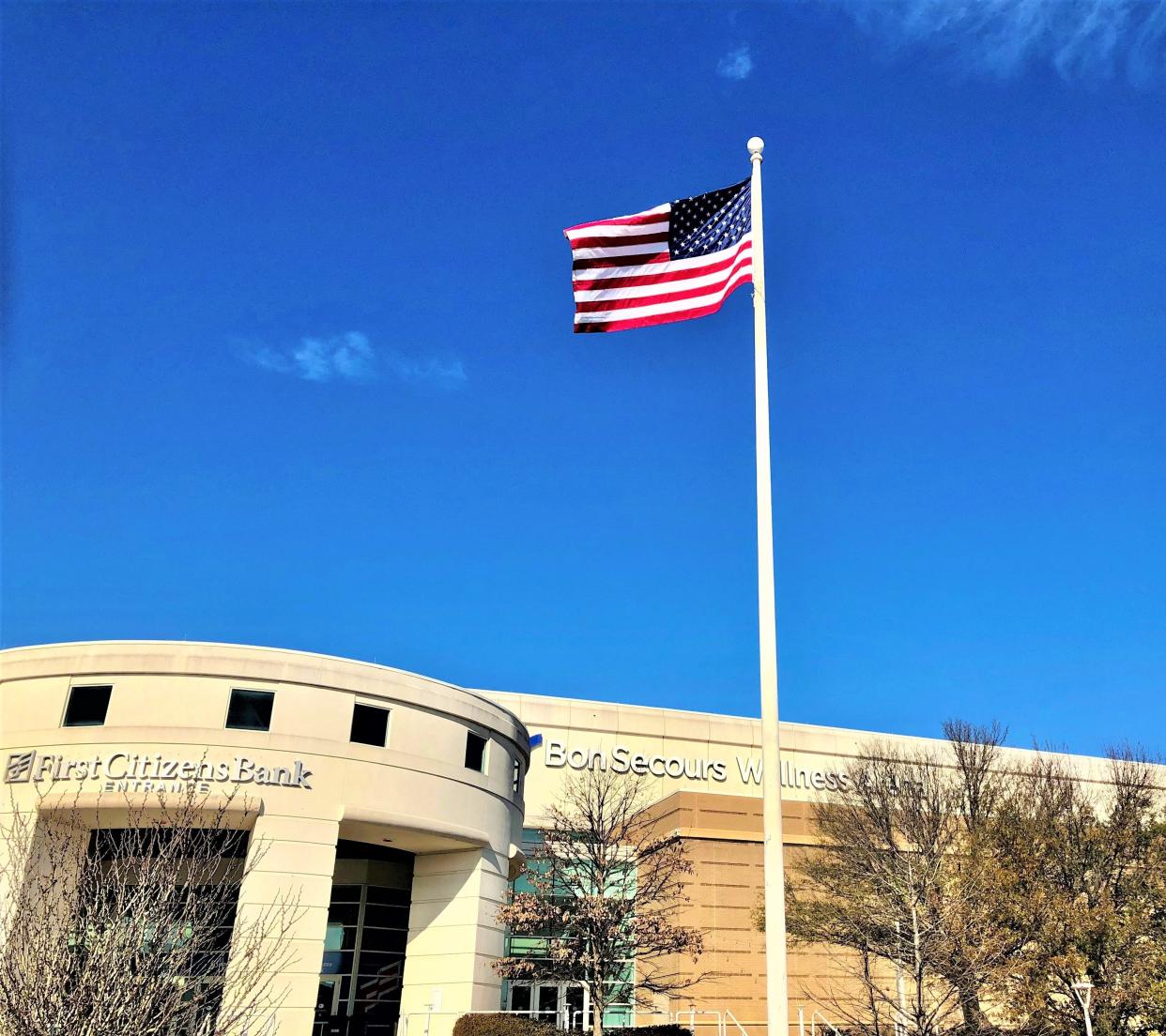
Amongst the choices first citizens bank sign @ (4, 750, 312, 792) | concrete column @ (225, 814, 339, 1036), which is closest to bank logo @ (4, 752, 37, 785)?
first citizens bank sign @ (4, 750, 312, 792)

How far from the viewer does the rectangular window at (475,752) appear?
28484mm

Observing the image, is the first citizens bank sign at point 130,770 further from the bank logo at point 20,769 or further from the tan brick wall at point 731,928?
the tan brick wall at point 731,928

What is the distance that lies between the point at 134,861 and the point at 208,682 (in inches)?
350

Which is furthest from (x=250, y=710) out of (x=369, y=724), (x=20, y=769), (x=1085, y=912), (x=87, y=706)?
(x=1085, y=912)

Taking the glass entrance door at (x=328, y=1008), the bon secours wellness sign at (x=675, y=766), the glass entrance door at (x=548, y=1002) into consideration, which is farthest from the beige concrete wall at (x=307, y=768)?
the bon secours wellness sign at (x=675, y=766)

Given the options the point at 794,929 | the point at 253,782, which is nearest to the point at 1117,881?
the point at 794,929

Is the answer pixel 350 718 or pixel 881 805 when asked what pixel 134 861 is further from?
pixel 881 805

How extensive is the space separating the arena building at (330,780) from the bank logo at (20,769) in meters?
0.04

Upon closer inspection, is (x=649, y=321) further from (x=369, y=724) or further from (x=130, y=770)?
(x=130, y=770)

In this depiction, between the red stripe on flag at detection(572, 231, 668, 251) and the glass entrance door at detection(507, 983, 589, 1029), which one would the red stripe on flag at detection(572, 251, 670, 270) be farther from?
the glass entrance door at detection(507, 983, 589, 1029)

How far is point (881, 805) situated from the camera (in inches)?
1388

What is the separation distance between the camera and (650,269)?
13820mm

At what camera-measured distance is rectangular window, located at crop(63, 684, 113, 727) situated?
24297mm

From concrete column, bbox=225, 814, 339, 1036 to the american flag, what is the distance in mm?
16070
